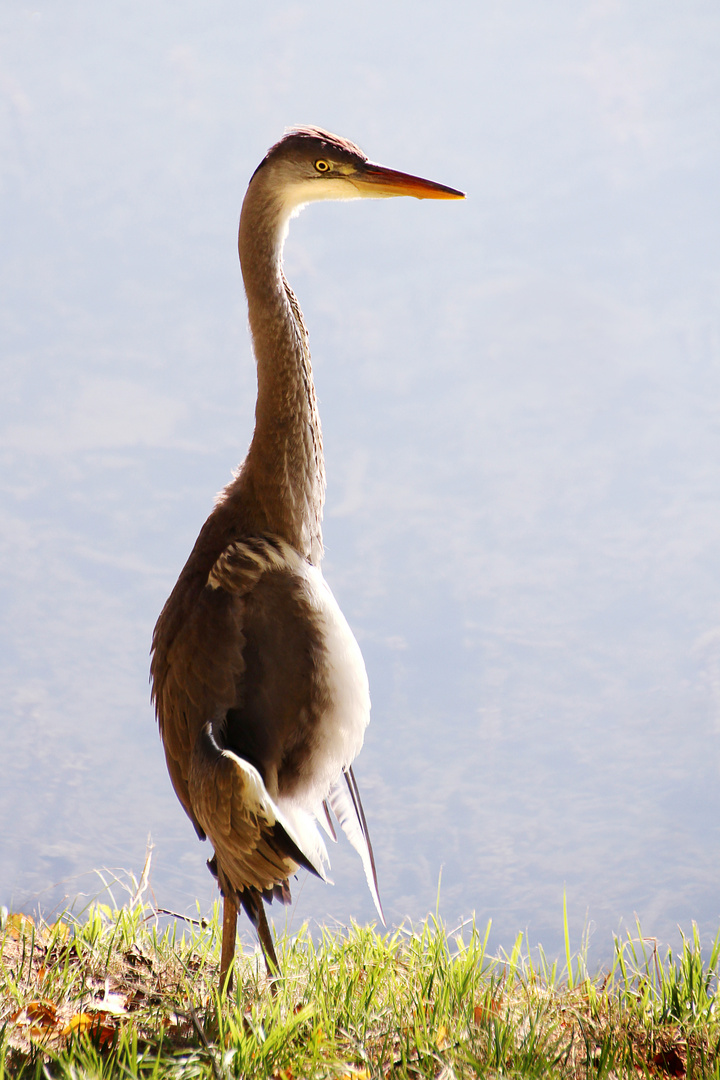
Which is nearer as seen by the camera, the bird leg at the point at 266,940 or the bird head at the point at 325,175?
the bird leg at the point at 266,940

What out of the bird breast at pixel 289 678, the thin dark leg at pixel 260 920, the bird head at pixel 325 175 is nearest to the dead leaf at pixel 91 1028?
the thin dark leg at pixel 260 920

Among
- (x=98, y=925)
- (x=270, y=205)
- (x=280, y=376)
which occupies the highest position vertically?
(x=270, y=205)

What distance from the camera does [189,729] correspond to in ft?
6.39

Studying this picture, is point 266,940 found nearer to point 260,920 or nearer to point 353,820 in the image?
point 260,920

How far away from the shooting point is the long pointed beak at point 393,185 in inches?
85.0

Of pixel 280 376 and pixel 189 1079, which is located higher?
pixel 280 376

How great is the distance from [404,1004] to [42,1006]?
0.75 meters

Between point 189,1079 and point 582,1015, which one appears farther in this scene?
point 582,1015

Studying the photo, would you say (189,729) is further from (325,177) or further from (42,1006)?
(325,177)

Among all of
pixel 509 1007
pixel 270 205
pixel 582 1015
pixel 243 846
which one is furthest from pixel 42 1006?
pixel 270 205

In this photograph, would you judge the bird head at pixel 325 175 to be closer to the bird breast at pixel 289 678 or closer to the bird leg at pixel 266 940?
the bird breast at pixel 289 678

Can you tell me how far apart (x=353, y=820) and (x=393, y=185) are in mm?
1667

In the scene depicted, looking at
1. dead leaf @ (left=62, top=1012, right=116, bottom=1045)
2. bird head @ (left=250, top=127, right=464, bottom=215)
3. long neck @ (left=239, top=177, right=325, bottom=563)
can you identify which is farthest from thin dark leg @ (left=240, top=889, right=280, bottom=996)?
bird head @ (left=250, top=127, right=464, bottom=215)

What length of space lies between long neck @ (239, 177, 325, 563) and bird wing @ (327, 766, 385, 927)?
65 centimetres
